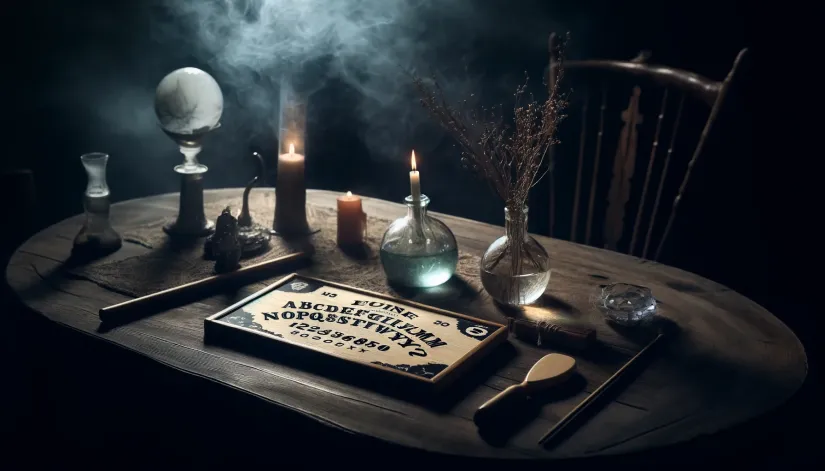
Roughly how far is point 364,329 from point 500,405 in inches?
13.5

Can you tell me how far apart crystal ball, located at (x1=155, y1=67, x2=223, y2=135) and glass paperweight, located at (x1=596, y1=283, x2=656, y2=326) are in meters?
1.08

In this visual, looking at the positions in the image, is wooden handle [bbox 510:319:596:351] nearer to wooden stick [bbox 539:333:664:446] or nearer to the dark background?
wooden stick [bbox 539:333:664:446]

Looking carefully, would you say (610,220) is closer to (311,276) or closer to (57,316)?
(311,276)

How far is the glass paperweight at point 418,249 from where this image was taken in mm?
1595

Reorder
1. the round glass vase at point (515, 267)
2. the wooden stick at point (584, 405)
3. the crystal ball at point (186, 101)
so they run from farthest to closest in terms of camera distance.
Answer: the crystal ball at point (186, 101)
the round glass vase at point (515, 267)
the wooden stick at point (584, 405)

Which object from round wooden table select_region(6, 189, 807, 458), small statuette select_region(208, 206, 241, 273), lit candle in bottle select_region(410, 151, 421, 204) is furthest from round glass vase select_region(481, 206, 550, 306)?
small statuette select_region(208, 206, 241, 273)

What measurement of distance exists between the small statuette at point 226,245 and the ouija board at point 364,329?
0.17 metres

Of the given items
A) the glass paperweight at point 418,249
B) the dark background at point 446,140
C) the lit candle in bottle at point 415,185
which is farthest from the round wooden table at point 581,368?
the dark background at point 446,140

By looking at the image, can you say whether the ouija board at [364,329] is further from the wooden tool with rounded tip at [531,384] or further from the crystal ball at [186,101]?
the crystal ball at [186,101]

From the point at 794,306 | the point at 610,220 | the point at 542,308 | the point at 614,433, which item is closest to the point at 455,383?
the point at 614,433

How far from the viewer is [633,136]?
212 centimetres

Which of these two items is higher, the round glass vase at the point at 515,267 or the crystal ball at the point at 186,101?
the crystal ball at the point at 186,101

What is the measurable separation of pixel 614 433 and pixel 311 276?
2.62 ft

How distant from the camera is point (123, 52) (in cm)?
296
